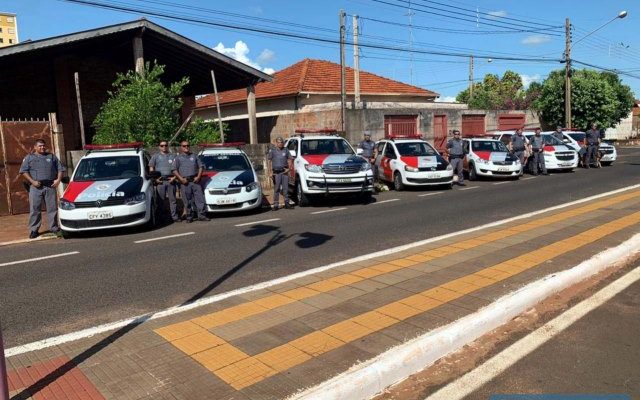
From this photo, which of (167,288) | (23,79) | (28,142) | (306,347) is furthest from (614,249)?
(23,79)

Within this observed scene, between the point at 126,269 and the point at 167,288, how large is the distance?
1387 mm

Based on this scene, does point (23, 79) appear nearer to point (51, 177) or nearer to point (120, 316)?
point (51, 177)

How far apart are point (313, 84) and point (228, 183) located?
17566 mm

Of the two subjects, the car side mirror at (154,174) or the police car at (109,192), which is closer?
the police car at (109,192)

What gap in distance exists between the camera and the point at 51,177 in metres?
10.2

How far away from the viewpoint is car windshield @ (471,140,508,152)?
60.9 ft

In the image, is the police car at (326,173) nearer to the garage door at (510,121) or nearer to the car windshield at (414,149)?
the car windshield at (414,149)

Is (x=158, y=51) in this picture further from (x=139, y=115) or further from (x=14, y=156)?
(x=14, y=156)

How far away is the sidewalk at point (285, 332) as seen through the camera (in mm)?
3439

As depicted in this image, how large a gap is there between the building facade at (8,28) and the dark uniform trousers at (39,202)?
130 meters

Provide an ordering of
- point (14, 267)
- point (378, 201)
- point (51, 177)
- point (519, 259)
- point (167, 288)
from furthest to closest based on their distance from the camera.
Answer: point (378, 201)
point (51, 177)
point (14, 267)
point (519, 259)
point (167, 288)

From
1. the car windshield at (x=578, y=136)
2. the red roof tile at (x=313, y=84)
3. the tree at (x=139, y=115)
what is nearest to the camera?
the tree at (x=139, y=115)

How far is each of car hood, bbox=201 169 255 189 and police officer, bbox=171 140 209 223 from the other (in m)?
0.33

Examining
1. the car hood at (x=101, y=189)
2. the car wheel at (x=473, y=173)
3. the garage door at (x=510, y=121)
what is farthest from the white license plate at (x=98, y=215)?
the garage door at (x=510, y=121)
